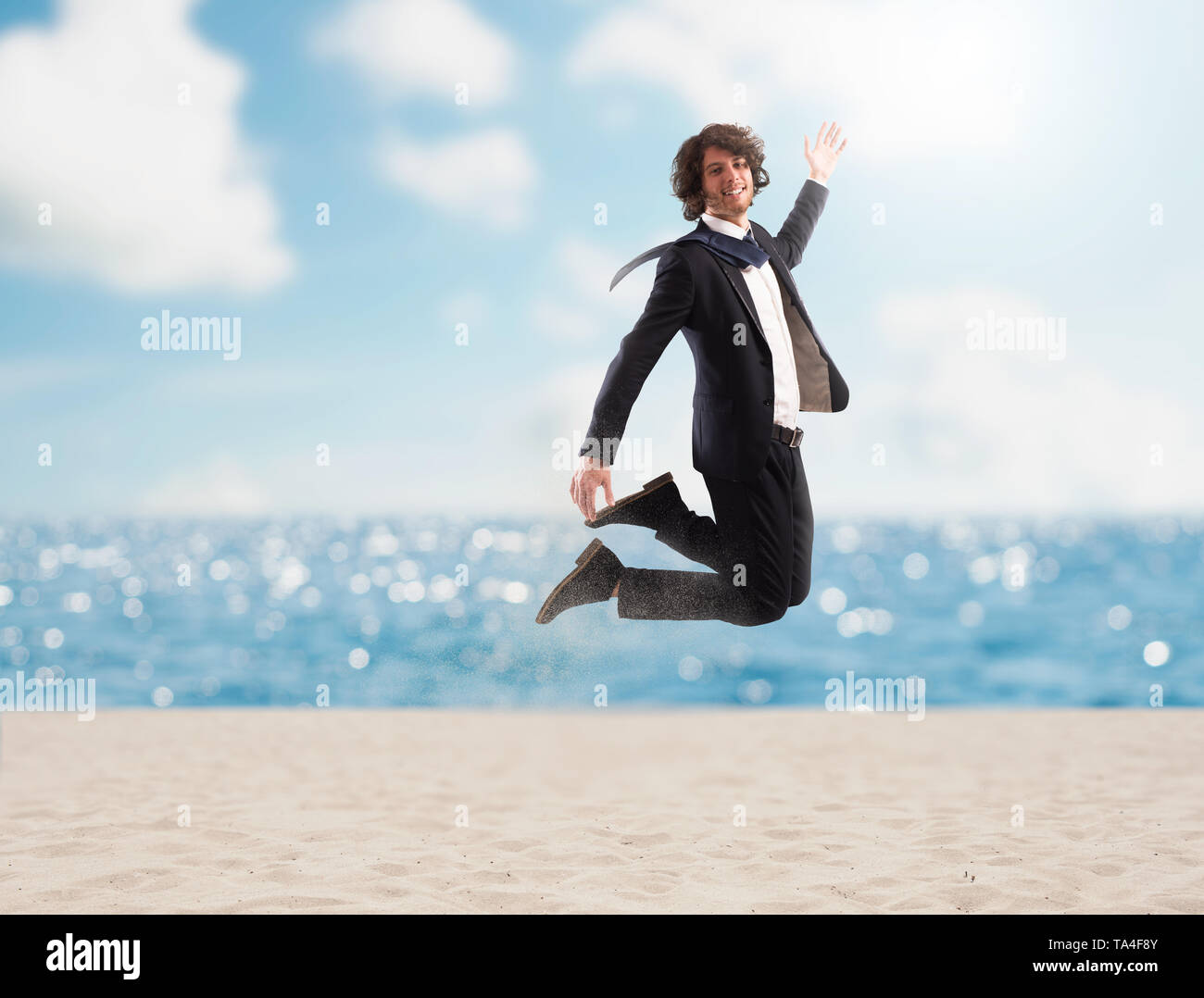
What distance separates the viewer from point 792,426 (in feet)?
10.3

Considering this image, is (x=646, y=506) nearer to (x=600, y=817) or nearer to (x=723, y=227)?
(x=723, y=227)

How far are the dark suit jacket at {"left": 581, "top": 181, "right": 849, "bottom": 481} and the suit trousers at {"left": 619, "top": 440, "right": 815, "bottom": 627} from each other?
0.24ft

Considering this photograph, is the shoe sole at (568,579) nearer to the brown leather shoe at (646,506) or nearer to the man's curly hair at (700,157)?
the brown leather shoe at (646,506)

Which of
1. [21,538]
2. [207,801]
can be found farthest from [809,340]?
[21,538]

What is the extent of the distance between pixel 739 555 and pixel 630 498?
35cm

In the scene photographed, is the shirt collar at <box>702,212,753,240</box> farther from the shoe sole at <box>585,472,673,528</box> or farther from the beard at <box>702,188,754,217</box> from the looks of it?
the shoe sole at <box>585,472,673,528</box>

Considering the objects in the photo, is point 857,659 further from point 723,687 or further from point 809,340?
point 809,340

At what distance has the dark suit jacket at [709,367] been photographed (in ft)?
9.91

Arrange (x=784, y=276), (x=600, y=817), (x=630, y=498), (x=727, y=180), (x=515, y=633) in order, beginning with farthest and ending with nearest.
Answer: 1. (x=515, y=633)
2. (x=600, y=817)
3. (x=784, y=276)
4. (x=727, y=180)
5. (x=630, y=498)

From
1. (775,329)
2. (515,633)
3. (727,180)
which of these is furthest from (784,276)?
(515,633)

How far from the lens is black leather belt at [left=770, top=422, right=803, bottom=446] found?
3.10 m

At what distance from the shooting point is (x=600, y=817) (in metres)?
8.36

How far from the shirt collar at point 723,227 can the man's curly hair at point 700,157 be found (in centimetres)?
10
